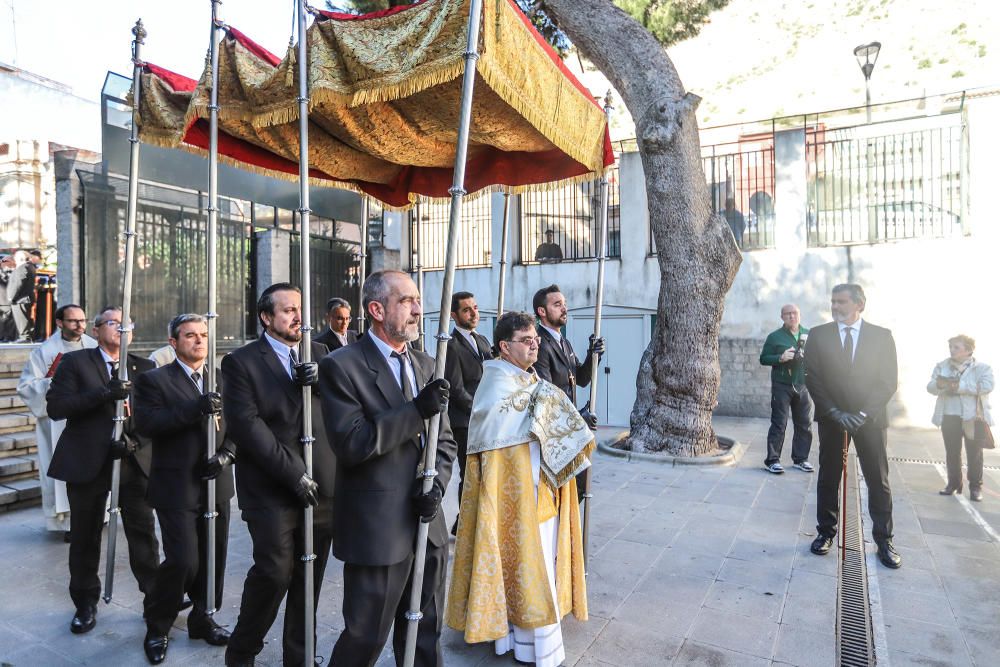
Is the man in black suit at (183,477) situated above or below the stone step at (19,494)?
above

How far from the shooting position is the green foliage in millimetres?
11367

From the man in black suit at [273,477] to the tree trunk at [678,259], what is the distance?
6062 mm

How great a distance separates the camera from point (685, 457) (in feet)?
26.5

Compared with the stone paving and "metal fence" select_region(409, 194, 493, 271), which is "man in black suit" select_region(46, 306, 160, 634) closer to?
the stone paving

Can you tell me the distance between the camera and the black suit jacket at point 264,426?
9.61 feet

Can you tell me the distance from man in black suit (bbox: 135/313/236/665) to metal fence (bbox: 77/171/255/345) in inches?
227

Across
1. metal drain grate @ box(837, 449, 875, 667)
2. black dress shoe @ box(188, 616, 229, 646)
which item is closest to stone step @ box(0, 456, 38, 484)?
black dress shoe @ box(188, 616, 229, 646)

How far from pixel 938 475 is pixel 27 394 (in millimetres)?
9201

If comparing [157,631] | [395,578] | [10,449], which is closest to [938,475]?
[395,578]

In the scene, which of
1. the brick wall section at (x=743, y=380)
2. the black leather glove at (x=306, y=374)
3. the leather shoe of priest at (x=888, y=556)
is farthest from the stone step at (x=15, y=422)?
the brick wall section at (x=743, y=380)

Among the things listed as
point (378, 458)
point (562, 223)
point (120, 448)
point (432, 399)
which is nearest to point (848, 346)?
point (432, 399)

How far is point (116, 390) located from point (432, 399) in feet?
8.22

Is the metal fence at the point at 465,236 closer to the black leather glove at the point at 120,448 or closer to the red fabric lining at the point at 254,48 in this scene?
the red fabric lining at the point at 254,48

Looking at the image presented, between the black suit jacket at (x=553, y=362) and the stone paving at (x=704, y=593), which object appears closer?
the stone paving at (x=704, y=593)
